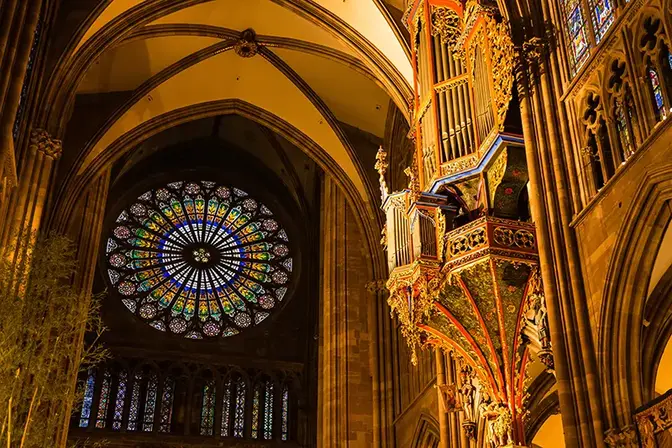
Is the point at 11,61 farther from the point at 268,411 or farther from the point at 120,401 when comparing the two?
the point at 268,411

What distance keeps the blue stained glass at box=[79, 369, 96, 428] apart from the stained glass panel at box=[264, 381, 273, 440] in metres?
4.33

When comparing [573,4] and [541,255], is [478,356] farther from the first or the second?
[573,4]

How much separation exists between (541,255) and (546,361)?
1346mm

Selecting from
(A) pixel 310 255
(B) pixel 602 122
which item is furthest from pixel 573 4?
(A) pixel 310 255

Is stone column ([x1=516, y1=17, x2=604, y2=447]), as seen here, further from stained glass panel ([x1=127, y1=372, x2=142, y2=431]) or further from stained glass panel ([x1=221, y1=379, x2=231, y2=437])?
stained glass panel ([x1=127, y1=372, x2=142, y2=431])

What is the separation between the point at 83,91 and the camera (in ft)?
59.8

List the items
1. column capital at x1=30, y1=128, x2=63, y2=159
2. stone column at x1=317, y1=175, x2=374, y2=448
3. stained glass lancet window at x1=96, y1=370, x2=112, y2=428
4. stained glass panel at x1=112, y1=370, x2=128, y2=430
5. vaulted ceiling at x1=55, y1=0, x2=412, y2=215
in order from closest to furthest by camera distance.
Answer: column capital at x1=30, y1=128, x2=63, y2=159
vaulted ceiling at x1=55, y1=0, x2=412, y2=215
stone column at x1=317, y1=175, x2=374, y2=448
stained glass lancet window at x1=96, y1=370, x2=112, y2=428
stained glass panel at x1=112, y1=370, x2=128, y2=430

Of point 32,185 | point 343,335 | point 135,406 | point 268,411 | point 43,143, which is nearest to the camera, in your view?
point 32,185

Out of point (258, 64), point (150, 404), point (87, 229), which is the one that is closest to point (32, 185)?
point (87, 229)

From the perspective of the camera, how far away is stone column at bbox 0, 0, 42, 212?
33.3 feet

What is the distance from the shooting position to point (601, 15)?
31.5 ft

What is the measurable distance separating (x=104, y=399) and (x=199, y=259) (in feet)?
16.0

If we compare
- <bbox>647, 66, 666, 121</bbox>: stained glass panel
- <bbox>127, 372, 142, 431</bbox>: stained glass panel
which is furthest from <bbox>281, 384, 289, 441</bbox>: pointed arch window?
<bbox>647, 66, 666, 121</bbox>: stained glass panel

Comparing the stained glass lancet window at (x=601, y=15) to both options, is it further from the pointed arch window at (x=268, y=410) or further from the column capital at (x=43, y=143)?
the pointed arch window at (x=268, y=410)
